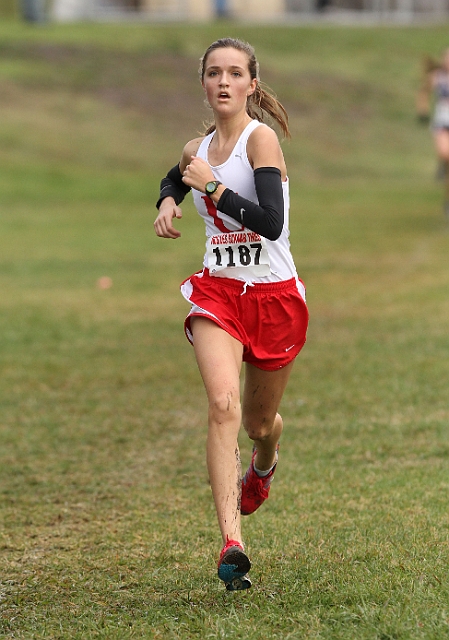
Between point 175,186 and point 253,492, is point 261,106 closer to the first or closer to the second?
point 175,186

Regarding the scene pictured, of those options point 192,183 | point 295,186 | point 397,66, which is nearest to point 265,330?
point 192,183

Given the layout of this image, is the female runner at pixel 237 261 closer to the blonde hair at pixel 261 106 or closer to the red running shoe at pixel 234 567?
the blonde hair at pixel 261 106

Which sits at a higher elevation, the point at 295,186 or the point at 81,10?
the point at 81,10

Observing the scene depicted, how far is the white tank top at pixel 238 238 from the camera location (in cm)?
486

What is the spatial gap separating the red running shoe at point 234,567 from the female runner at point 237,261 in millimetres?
271

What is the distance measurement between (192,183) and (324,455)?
2.67 meters

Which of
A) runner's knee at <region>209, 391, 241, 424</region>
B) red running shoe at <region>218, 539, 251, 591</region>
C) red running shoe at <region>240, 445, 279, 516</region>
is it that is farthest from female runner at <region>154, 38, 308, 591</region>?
red running shoe at <region>240, 445, 279, 516</region>

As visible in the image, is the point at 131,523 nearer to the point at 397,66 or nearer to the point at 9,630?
the point at 9,630

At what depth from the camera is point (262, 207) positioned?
4.64 meters

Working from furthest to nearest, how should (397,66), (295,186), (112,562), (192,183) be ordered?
(397,66) → (295,186) → (112,562) → (192,183)

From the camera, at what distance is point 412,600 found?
13.7 feet

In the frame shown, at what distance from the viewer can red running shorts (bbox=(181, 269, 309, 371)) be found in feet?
16.0

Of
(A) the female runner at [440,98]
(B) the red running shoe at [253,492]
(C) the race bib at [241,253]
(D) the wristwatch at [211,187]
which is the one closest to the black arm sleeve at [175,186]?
(C) the race bib at [241,253]

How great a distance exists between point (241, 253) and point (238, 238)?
68 mm
